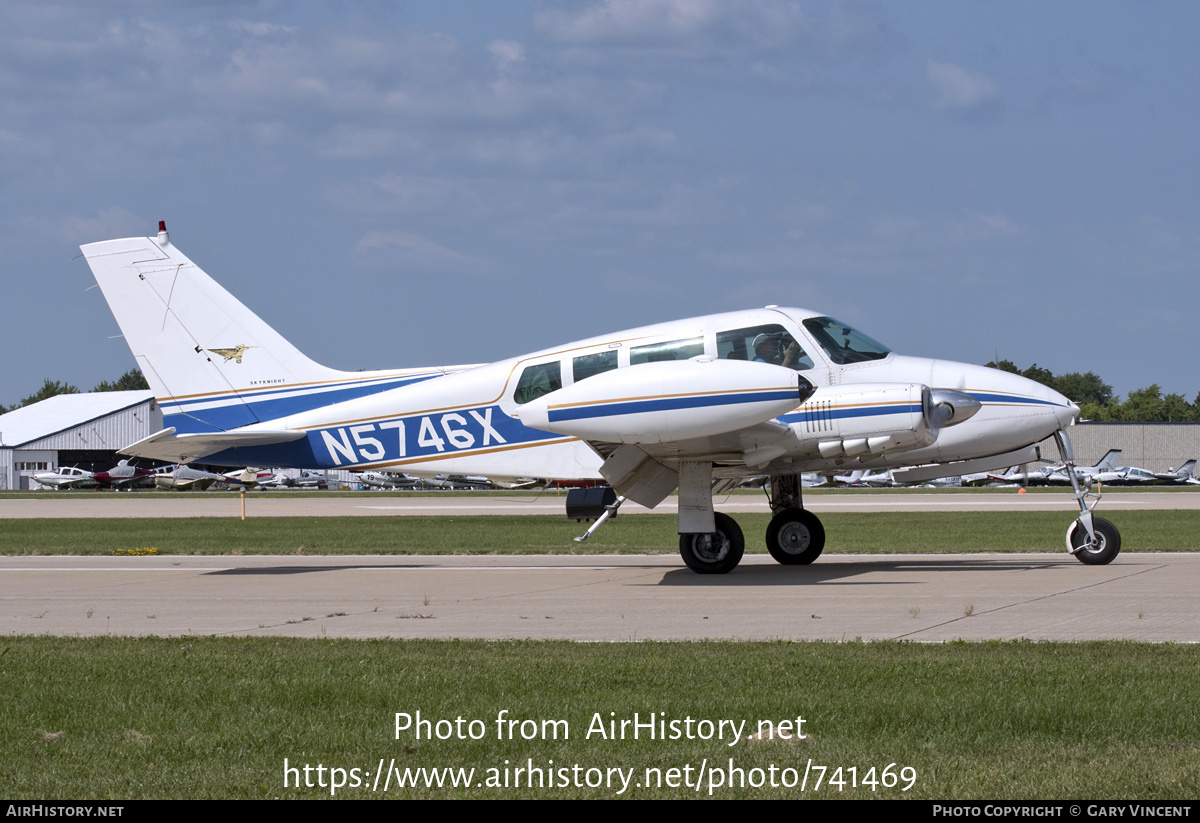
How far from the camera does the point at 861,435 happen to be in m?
14.7

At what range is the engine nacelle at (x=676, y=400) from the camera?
13.6m

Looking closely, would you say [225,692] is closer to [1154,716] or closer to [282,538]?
[1154,716]

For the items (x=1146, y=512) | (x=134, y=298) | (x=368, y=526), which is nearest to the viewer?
(x=134, y=298)

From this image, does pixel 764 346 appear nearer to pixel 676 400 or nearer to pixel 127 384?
pixel 676 400

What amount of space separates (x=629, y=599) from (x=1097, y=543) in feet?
22.6

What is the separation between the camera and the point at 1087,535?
15.9 m

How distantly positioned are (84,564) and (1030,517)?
25.9 meters

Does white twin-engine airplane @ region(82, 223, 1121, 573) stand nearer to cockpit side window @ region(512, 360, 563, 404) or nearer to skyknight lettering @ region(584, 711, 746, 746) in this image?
cockpit side window @ region(512, 360, 563, 404)

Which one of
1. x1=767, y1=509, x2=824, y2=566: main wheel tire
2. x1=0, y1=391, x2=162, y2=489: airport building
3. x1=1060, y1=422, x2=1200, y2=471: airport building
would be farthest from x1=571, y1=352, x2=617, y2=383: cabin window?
x1=1060, y1=422, x2=1200, y2=471: airport building

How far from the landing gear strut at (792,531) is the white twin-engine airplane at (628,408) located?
0.03 meters

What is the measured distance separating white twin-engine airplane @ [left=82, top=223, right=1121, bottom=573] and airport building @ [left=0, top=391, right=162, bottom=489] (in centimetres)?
8442

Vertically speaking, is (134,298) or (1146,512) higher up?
(134,298)

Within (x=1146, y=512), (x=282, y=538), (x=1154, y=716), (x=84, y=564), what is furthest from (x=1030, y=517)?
(x=1154, y=716)

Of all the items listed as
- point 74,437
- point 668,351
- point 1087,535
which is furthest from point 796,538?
point 74,437
